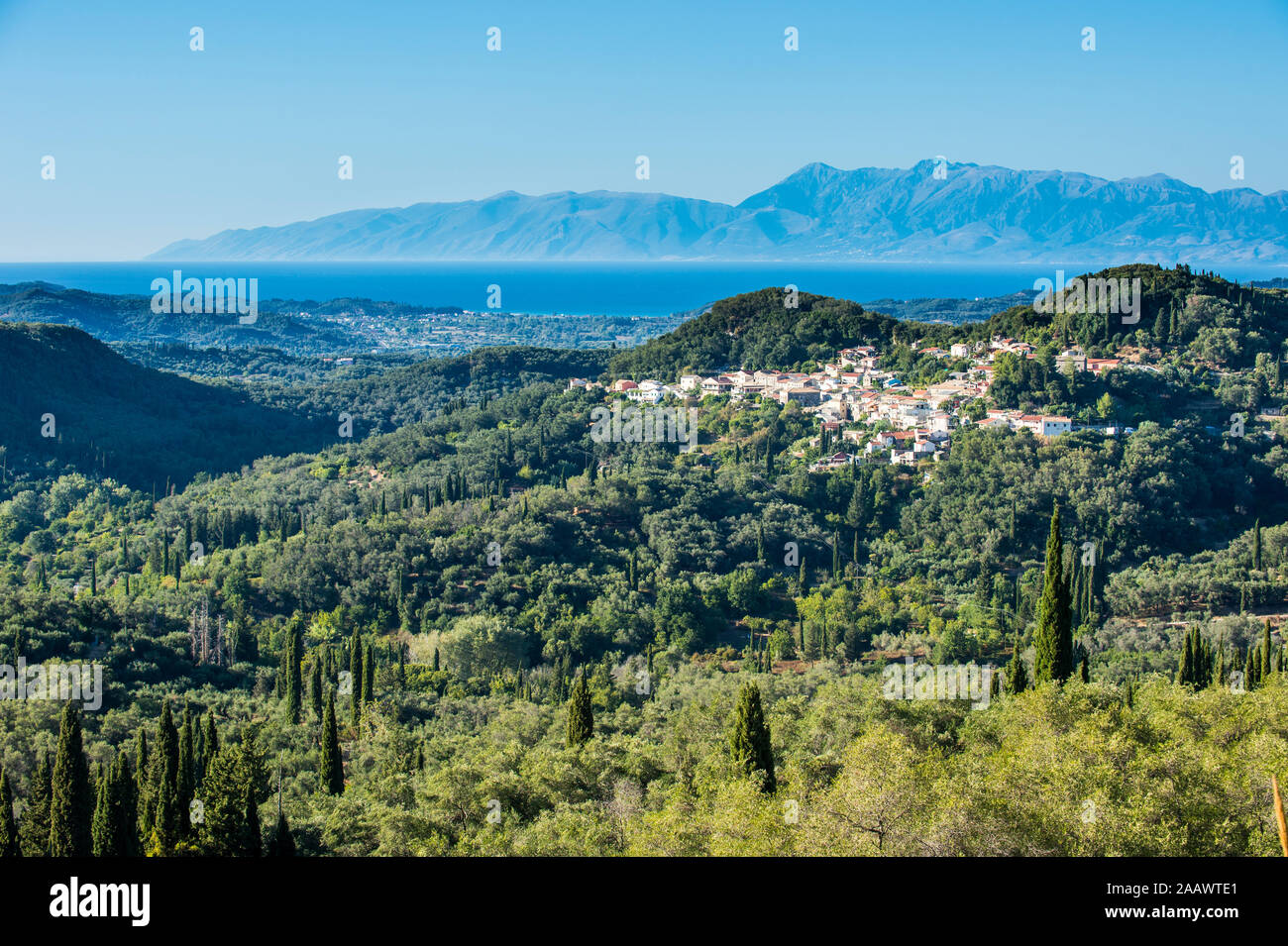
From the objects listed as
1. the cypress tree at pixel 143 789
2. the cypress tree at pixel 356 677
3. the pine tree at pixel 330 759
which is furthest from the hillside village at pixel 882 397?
the cypress tree at pixel 143 789

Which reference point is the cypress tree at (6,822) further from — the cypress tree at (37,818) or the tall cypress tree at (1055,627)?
the tall cypress tree at (1055,627)

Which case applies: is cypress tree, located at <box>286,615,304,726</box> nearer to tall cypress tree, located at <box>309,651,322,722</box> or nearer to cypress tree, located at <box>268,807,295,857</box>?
tall cypress tree, located at <box>309,651,322,722</box>

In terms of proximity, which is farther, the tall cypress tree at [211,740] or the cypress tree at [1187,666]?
the cypress tree at [1187,666]

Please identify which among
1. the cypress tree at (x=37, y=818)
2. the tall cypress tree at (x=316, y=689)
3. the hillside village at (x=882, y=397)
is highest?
the hillside village at (x=882, y=397)

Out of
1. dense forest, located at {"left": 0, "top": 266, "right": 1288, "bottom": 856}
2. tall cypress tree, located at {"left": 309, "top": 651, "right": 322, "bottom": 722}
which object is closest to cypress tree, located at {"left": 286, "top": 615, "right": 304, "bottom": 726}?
dense forest, located at {"left": 0, "top": 266, "right": 1288, "bottom": 856}

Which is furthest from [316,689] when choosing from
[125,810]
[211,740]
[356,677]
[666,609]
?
[666,609]

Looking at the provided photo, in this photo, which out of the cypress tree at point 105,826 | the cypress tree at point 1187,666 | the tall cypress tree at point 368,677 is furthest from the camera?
the tall cypress tree at point 368,677
